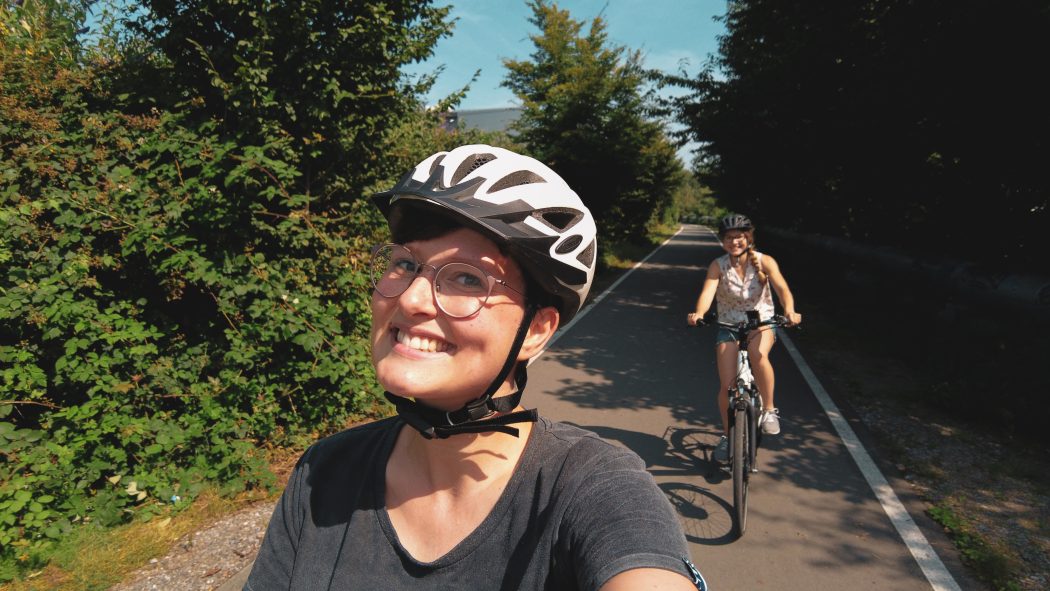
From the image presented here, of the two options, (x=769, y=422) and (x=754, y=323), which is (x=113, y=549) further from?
(x=769, y=422)

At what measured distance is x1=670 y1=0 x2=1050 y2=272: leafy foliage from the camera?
597 centimetres

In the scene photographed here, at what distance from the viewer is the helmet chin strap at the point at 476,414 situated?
133 centimetres

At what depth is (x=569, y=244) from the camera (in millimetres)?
1438

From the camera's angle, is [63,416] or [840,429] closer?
[63,416]

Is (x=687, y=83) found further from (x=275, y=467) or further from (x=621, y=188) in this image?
(x=275, y=467)

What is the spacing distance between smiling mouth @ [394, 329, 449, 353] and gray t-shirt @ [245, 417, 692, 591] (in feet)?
1.20

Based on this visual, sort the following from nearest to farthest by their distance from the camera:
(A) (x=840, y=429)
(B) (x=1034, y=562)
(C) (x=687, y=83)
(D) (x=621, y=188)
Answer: (B) (x=1034, y=562) → (A) (x=840, y=429) → (C) (x=687, y=83) → (D) (x=621, y=188)

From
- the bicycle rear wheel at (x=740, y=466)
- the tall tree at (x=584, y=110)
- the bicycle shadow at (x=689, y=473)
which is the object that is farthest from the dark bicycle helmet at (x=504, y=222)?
the tall tree at (x=584, y=110)

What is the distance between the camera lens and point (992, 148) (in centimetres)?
655

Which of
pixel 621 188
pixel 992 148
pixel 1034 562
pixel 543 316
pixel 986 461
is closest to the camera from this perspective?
pixel 543 316

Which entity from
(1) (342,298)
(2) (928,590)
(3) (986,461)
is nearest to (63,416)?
(1) (342,298)

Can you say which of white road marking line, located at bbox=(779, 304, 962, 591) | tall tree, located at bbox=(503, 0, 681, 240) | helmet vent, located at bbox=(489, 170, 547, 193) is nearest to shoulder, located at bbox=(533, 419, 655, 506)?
helmet vent, located at bbox=(489, 170, 547, 193)

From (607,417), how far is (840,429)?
238cm

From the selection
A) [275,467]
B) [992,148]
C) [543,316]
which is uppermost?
[992,148]
